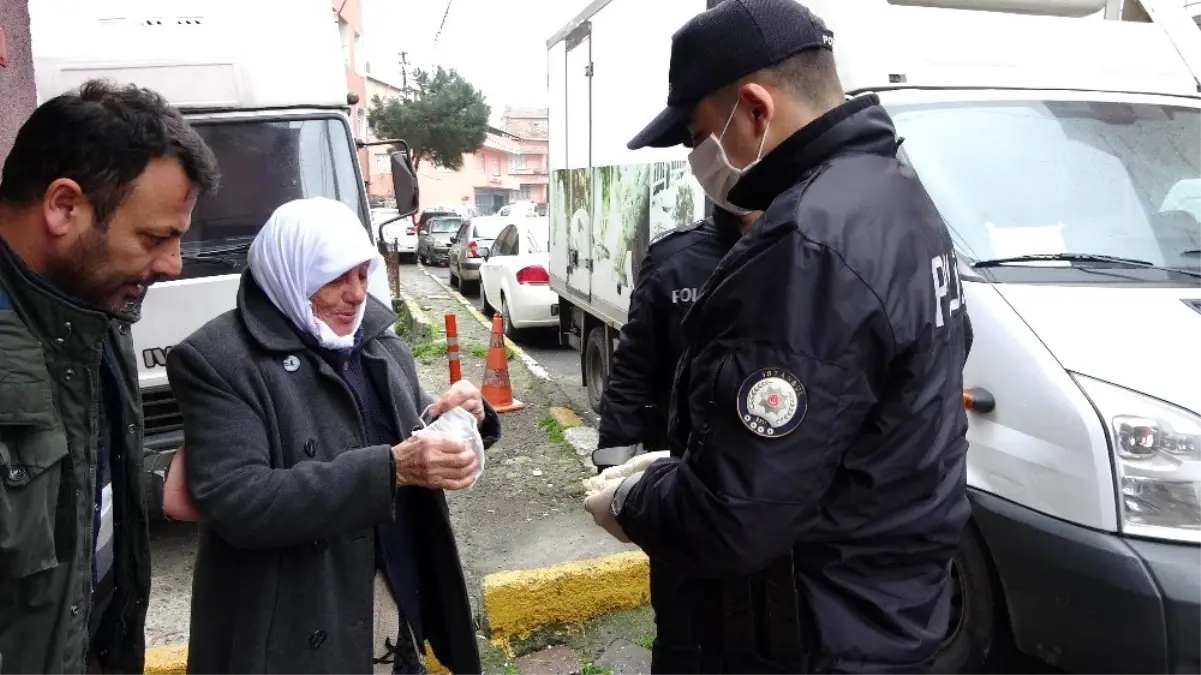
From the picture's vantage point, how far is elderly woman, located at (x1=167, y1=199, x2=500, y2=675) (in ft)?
6.19

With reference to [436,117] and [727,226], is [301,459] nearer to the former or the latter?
[727,226]

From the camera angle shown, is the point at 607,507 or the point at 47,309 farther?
the point at 607,507

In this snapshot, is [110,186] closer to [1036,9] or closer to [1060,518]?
[1060,518]

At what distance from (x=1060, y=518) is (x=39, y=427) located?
8.44 ft

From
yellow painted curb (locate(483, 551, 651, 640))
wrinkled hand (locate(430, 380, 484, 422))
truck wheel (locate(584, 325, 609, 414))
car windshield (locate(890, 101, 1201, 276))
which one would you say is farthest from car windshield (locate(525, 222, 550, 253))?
wrinkled hand (locate(430, 380, 484, 422))

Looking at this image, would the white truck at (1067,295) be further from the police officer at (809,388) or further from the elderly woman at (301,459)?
the elderly woman at (301,459)

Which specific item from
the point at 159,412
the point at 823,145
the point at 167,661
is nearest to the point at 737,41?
the point at 823,145

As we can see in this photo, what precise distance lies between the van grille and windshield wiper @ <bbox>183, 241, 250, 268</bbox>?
68 cm

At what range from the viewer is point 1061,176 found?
129 inches

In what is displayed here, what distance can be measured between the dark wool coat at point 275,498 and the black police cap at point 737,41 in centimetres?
A: 103

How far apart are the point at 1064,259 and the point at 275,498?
2.65 m

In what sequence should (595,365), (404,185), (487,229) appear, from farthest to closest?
(487,229), (595,365), (404,185)

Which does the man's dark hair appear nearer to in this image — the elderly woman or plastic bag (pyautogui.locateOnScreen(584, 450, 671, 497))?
the elderly woman

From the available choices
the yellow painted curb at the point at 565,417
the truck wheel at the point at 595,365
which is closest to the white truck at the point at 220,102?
the yellow painted curb at the point at 565,417
